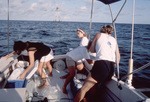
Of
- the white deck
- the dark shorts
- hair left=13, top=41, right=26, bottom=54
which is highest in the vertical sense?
hair left=13, top=41, right=26, bottom=54

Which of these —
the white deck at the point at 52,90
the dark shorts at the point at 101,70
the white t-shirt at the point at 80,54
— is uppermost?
the white t-shirt at the point at 80,54

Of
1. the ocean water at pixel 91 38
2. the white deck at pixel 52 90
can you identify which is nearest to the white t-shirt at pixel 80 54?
the white deck at pixel 52 90

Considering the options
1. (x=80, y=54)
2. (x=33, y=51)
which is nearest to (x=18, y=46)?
(x=33, y=51)

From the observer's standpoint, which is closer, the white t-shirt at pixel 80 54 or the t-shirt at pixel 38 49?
the white t-shirt at pixel 80 54

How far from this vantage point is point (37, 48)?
2.74 m

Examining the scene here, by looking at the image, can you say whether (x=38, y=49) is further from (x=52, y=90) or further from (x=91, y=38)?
(x=91, y=38)

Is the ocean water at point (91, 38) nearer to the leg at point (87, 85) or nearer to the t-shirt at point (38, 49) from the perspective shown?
the t-shirt at point (38, 49)

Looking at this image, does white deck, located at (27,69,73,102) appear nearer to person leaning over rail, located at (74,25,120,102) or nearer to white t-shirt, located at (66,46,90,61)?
white t-shirt, located at (66,46,90,61)

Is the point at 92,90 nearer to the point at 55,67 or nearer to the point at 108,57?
the point at 108,57

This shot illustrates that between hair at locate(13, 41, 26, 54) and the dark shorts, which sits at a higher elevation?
hair at locate(13, 41, 26, 54)

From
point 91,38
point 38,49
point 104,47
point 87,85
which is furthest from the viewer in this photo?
point 91,38

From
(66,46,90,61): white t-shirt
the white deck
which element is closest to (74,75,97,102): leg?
(66,46,90,61): white t-shirt

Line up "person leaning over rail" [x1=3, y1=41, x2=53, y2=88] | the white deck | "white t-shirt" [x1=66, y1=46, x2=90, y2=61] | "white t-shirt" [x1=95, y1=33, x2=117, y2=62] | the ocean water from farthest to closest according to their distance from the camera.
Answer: the ocean water → the white deck → "person leaning over rail" [x1=3, y1=41, x2=53, y2=88] → "white t-shirt" [x1=66, y1=46, x2=90, y2=61] → "white t-shirt" [x1=95, y1=33, x2=117, y2=62]

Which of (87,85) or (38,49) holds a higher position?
(38,49)
